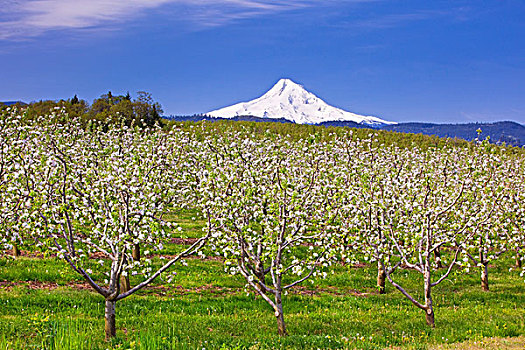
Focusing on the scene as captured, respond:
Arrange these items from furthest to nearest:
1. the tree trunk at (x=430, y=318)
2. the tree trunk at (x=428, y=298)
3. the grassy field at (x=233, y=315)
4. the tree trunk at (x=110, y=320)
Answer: the tree trunk at (x=430, y=318), the tree trunk at (x=428, y=298), the tree trunk at (x=110, y=320), the grassy field at (x=233, y=315)

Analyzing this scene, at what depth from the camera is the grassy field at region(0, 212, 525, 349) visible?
37.0ft

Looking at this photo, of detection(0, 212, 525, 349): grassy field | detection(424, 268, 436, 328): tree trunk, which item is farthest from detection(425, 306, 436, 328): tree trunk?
detection(0, 212, 525, 349): grassy field

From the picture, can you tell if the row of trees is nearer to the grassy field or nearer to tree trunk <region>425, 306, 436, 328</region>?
tree trunk <region>425, 306, 436, 328</region>

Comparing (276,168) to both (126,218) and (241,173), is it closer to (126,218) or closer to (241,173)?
(241,173)

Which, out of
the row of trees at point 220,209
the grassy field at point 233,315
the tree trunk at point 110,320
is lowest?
the grassy field at point 233,315

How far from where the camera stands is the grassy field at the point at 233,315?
37.0 ft

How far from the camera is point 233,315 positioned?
1467 cm

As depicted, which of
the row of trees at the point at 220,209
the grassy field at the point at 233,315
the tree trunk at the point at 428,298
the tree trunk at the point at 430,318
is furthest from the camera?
the tree trunk at the point at 430,318

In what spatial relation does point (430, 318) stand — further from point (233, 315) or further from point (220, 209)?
point (220, 209)

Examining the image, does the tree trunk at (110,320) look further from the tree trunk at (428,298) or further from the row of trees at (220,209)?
the tree trunk at (428,298)

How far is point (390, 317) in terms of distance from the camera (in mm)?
15211

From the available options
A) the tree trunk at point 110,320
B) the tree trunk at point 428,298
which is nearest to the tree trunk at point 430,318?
the tree trunk at point 428,298

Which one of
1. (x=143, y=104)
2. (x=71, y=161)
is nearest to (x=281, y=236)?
(x=71, y=161)

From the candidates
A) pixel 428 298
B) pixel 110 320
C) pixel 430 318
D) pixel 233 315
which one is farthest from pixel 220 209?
pixel 430 318
